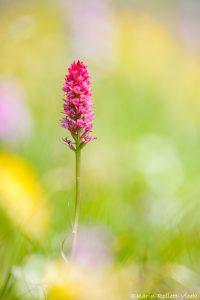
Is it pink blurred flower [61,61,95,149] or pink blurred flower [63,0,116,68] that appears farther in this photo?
pink blurred flower [63,0,116,68]

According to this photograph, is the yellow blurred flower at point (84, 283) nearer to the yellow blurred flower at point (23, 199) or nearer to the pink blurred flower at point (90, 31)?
the yellow blurred flower at point (23, 199)

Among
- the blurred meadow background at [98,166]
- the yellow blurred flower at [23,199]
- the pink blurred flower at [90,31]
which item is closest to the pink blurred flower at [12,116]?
the blurred meadow background at [98,166]

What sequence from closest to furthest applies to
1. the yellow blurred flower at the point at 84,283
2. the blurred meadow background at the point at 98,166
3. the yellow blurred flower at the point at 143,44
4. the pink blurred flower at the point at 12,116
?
the yellow blurred flower at the point at 84,283
the blurred meadow background at the point at 98,166
the pink blurred flower at the point at 12,116
the yellow blurred flower at the point at 143,44

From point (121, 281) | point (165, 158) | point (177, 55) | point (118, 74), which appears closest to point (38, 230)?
point (121, 281)

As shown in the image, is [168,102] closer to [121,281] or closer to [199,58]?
[199,58]

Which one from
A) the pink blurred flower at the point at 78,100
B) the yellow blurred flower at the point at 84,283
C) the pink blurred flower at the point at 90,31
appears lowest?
the yellow blurred flower at the point at 84,283

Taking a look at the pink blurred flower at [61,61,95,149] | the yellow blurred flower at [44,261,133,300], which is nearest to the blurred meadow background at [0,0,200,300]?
the yellow blurred flower at [44,261,133,300]

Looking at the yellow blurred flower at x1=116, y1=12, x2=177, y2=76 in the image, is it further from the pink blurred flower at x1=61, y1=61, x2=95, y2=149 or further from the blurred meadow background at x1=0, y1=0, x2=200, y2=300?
the pink blurred flower at x1=61, y1=61, x2=95, y2=149
